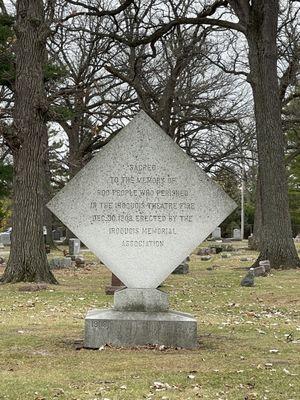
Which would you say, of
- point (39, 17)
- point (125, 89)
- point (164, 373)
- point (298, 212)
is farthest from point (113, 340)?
point (298, 212)

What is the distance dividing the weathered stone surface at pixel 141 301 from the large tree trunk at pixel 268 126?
37.5 ft

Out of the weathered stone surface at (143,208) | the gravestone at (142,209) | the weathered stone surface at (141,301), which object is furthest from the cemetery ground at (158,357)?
the weathered stone surface at (143,208)

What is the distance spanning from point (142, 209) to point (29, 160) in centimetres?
794

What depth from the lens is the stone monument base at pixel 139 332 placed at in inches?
301

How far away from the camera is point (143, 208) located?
26.5 ft

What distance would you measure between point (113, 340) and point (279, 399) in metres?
2.56

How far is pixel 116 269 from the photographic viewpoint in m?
8.12

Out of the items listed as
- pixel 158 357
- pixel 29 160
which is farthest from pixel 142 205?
pixel 29 160

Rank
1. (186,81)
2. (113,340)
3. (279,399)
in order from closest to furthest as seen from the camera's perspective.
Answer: (279,399) → (113,340) → (186,81)

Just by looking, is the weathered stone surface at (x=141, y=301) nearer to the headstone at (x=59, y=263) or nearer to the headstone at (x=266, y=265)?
the headstone at (x=266, y=265)

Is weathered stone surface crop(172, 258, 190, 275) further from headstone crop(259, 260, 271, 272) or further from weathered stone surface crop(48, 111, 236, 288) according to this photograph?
weathered stone surface crop(48, 111, 236, 288)

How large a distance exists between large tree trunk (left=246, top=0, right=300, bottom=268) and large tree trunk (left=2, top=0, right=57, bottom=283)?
635cm

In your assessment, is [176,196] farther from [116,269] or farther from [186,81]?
[186,81]

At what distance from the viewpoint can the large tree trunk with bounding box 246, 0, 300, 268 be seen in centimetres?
1920
